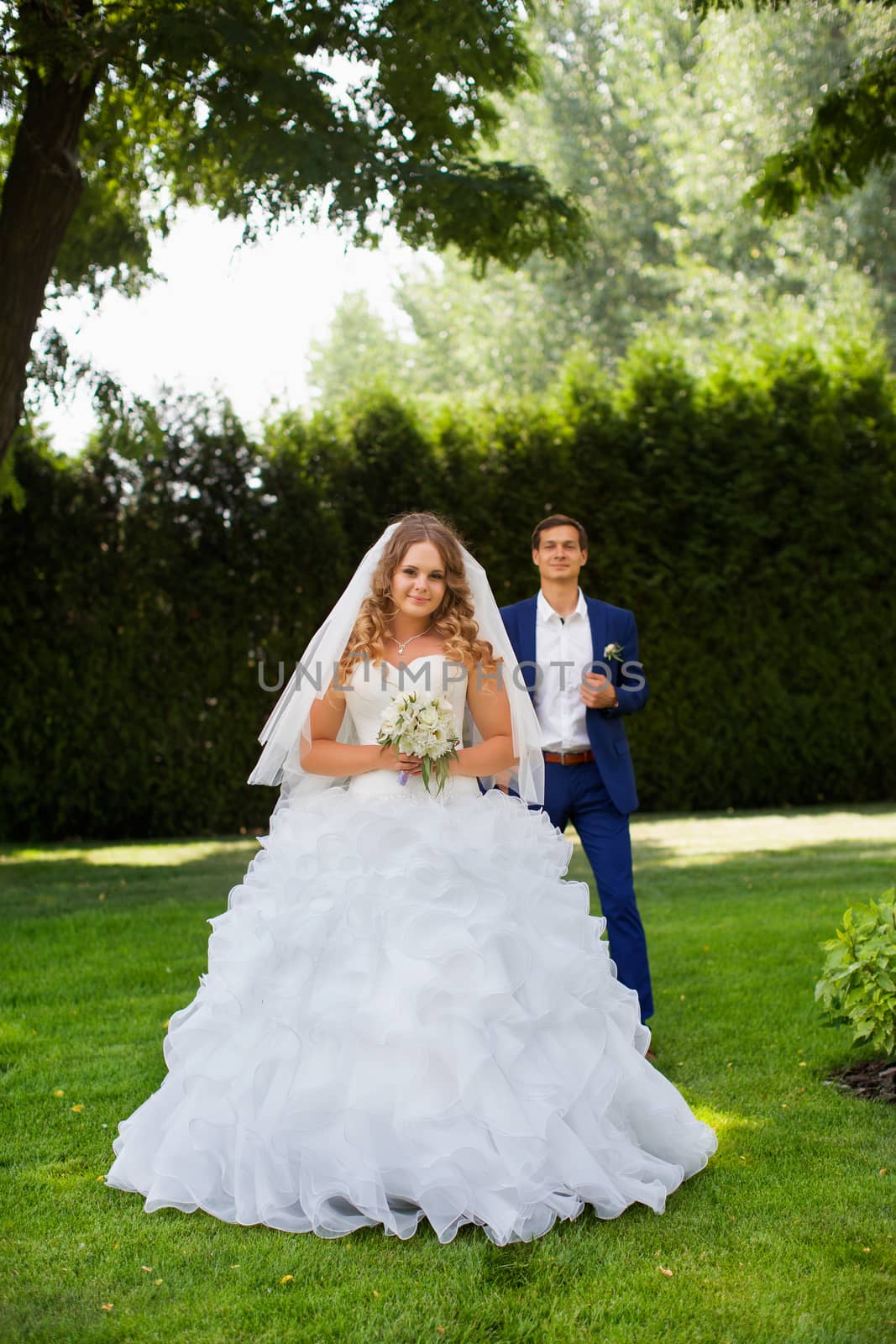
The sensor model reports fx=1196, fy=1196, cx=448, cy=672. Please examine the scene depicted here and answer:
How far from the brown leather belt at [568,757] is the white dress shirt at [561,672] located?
0.8 inches

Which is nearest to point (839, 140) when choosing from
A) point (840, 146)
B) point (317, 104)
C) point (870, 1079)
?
point (840, 146)

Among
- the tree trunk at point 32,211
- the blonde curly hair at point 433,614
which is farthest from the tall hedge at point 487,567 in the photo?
the blonde curly hair at point 433,614

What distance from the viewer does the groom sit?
4945 millimetres

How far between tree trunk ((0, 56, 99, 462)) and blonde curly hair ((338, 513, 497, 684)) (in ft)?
14.8

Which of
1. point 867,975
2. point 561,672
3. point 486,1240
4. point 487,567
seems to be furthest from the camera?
point 487,567

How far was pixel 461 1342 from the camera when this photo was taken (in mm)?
2613

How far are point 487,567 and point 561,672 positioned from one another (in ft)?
21.1

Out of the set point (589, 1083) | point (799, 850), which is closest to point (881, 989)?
point (589, 1083)

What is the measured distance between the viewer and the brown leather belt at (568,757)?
16.5ft

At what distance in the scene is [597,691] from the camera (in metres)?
4.80

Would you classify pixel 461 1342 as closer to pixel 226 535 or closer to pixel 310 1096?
pixel 310 1096

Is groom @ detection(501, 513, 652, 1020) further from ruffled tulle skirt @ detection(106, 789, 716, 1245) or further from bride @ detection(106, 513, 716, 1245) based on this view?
ruffled tulle skirt @ detection(106, 789, 716, 1245)

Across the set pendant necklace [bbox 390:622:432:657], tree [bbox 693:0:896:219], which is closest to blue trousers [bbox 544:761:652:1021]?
pendant necklace [bbox 390:622:432:657]

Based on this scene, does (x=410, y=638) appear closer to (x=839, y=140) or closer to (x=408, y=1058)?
(x=408, y=1058)
